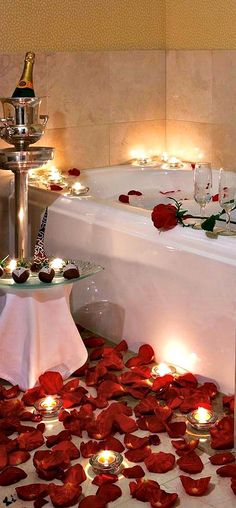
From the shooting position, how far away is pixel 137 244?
2980 millimetres

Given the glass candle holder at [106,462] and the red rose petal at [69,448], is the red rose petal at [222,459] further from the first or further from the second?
the red rose petal at [69,448]

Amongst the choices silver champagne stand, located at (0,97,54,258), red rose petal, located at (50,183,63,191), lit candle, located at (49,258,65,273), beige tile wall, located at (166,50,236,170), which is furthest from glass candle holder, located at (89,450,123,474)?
beige tile wall, located at (166,50,236,170)

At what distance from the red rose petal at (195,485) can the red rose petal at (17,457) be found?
459mm

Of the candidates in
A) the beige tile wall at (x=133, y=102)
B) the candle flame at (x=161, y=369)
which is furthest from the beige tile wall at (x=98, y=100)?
the candle flame at (x=161, y=369)

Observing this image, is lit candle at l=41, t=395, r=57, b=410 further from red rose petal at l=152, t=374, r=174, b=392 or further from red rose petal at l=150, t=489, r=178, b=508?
red rose petal at l=150, t=489, r=178, b=508

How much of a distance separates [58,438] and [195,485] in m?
0.46

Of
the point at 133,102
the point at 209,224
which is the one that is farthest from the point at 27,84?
the point at 133,102

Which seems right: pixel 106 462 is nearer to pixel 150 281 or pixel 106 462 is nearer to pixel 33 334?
pixel 33 334

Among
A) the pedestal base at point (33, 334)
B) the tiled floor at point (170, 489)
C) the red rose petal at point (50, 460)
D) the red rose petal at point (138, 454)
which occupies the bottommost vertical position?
the tiled floor at point (170, 489)

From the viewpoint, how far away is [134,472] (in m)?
2.19

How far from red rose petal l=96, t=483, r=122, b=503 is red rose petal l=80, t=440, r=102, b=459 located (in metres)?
0.18

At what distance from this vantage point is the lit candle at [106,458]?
222cm

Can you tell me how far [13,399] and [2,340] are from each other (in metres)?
0.22

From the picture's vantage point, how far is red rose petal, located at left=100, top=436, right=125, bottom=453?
7.63 ft
